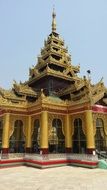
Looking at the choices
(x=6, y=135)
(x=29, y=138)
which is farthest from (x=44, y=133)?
(x=6, y=135)

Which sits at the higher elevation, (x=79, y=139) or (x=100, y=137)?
(x=100, y=137)

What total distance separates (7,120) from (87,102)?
26.4 feet

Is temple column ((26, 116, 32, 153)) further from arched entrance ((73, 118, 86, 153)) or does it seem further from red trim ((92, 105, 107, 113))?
red trim ((92, 105, 107, 113))

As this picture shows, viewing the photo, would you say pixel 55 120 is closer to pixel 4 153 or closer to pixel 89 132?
pixel 89 132

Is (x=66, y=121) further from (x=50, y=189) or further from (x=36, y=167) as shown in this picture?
(x=50, y=189)

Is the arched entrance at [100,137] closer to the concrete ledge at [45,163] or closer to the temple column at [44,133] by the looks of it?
the concrete ledge at [45,163]

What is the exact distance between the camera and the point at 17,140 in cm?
2014

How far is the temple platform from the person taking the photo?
624 inches

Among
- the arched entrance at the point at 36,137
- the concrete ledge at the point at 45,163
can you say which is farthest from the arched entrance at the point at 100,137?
the arched entrance at the point at 36,137

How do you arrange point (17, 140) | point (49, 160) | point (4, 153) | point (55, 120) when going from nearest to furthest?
point (49, 160)
point (4, 153)
point (55, 120)
point (17, 140)

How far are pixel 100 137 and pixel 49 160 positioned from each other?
602 centimetres

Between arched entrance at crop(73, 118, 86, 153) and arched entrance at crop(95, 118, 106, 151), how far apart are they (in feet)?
5.37

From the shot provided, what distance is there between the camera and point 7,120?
1855 centimetres

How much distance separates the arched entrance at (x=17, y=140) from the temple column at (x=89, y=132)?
7.24 metres
